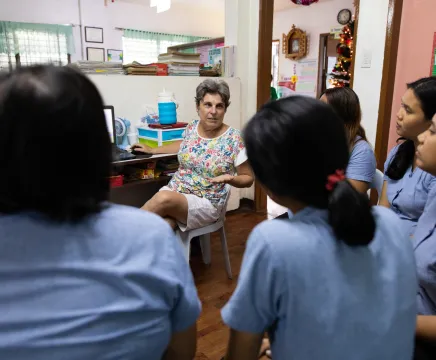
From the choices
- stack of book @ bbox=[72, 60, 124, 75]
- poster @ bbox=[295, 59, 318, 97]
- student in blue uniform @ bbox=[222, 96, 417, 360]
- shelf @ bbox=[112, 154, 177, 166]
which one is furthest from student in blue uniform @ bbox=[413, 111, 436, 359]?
poster @ bbox=[295, 59, 318, 97]

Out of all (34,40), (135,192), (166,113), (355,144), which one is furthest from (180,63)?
(34,40)

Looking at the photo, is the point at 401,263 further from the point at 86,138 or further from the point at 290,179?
the point at 86,138

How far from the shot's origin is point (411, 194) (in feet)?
5.12

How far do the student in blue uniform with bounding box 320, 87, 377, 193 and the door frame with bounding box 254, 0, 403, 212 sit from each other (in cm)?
79

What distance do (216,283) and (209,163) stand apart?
79cm

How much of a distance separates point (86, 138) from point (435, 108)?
1.51 meters

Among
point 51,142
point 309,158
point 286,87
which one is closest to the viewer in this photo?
point 51,142

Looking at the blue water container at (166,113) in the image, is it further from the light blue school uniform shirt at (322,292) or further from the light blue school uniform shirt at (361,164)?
the light blue school uniform shirt at (322,292)

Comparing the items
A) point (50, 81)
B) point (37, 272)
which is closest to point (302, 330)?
Result: point (37, 272)

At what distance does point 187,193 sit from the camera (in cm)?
237

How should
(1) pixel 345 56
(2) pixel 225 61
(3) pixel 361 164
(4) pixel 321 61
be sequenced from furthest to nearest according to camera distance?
1. (4) pixel 321 61
2. (1) pixel 345 56
3. (2) pixel 225 61
4. (3) pixel 361 164

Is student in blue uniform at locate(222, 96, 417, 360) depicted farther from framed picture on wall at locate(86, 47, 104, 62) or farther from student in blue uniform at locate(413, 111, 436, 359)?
framed picture on wall at locate(86, 47, 104, 62)

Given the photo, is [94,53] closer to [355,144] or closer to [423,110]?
[355,144]

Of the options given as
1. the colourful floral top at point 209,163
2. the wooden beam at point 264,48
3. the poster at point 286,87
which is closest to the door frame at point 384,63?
the wooden beam at point 264,48
